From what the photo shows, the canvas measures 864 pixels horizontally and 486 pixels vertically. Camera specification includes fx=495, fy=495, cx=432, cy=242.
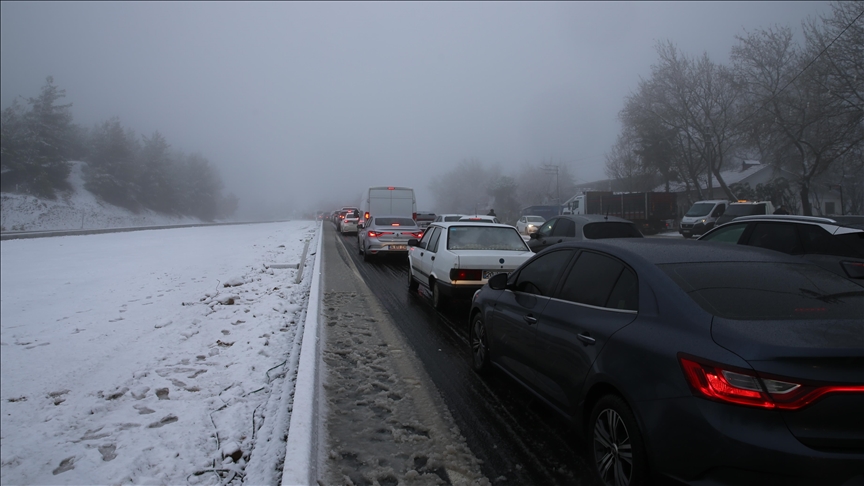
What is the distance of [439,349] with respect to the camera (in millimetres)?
6660

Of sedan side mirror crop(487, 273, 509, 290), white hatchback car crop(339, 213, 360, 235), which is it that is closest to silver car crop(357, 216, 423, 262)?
sedan side mirror crop(487, 273, 509, 290)

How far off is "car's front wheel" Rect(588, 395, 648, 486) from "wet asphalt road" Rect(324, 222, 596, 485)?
334 mm

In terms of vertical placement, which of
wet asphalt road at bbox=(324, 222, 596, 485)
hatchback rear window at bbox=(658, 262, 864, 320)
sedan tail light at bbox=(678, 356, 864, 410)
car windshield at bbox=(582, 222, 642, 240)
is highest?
car windshield at bbox=(582, 222, 642, 240)

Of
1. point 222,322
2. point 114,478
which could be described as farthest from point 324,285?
point 114,478

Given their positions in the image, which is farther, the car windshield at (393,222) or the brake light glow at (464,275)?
the car windshield at (393,222)

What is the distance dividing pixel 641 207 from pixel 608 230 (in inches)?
913

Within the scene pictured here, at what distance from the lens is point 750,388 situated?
2305 millimetres

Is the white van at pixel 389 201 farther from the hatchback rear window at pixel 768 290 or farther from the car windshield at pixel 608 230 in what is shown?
the hatchback rear window at pixel 768 290

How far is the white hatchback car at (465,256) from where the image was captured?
839 centimetres

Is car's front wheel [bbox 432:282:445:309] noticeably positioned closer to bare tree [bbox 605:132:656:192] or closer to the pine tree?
bare tree [bbox 605:132:656:192]

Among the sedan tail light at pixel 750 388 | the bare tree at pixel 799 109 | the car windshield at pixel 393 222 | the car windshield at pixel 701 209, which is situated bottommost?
the sedan tail light at pixel 750 388

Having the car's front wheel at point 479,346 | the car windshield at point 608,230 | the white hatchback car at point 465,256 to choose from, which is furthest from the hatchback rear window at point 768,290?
the car windshield at point 608,230

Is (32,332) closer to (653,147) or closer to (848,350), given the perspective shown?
(848,350)

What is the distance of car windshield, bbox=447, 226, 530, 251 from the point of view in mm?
9211
